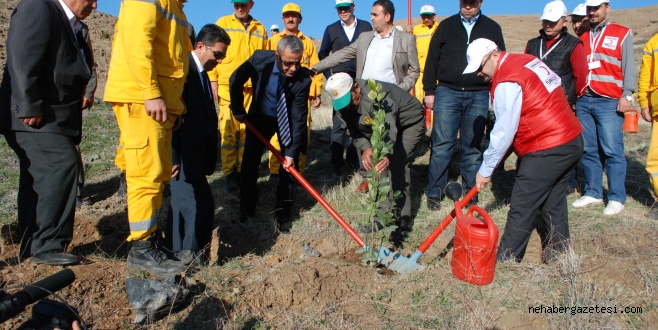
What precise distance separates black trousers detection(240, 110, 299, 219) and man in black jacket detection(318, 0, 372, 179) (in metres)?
1.43

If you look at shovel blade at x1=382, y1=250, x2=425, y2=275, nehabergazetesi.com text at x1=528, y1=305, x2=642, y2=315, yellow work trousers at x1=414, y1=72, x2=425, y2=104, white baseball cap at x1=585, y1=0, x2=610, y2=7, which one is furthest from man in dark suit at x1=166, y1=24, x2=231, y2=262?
yellow work trousers at x1=414, y1=72, x2=425, y2=104

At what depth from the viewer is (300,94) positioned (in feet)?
15.3

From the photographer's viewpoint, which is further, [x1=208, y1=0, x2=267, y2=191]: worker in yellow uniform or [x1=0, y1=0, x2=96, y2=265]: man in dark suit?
[x1=208, y1=0, x2=267, y2=191]: worker in yellow uniform

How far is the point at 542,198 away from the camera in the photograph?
148 inches

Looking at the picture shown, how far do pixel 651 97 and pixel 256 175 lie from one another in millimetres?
4071

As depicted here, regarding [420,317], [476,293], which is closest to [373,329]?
[420,317]

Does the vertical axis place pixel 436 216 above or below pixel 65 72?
below

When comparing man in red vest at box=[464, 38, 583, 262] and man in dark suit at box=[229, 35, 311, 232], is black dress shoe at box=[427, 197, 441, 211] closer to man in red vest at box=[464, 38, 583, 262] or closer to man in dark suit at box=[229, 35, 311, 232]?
man in red vest at box=[464, 38, 583, 262]

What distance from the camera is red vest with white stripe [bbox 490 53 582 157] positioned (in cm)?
346

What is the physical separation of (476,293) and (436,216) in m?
1.88

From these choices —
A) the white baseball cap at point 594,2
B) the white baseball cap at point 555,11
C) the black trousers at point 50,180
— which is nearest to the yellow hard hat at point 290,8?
the white baseball cap at point 555,11

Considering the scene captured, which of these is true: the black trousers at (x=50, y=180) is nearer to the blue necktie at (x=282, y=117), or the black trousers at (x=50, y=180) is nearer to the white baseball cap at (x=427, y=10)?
the blue necktie at (x=282, y=117)

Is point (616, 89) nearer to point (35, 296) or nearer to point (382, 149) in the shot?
point (382, 149)

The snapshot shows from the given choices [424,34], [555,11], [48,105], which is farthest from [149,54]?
[424,34]
